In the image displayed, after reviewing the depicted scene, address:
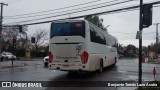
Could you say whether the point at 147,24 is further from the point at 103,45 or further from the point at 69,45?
the point at 103,45

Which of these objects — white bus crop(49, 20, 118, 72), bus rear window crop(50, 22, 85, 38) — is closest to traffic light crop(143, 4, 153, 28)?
white bus crop(49, 20, 118, 72)

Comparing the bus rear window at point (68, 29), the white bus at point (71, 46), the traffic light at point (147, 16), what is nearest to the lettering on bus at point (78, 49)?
the white bus at point (71, 46)

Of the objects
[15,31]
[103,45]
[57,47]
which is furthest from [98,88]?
[15,31]

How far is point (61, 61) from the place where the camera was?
18.1 m

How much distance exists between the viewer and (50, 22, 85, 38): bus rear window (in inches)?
711

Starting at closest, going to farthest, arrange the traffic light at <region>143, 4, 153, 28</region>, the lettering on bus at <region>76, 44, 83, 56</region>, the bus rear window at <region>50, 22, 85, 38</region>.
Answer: the traffic light at <region>143, 4, 153, 28</region>
the lettering on bus at <region>76, 44, 83, 56</region>
the bus rear window at <region>50, 22, 85, 38</region>

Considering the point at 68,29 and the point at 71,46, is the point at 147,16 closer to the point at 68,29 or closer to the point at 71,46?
the point at 71,46

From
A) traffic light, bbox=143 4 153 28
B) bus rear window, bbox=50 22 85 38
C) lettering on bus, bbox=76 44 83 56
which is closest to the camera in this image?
traffic light, bbox=143 4 153 28

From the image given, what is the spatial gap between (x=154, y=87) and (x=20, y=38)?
82.5 m

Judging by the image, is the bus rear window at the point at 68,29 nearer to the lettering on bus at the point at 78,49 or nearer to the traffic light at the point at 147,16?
the lettering on bus at the point at 78,49

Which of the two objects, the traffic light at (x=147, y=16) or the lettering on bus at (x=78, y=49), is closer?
the traffic light at (x=147, y=16)

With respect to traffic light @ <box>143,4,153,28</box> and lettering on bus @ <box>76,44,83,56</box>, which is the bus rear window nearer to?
lettering on bus @ <box>76,44,83,56</box>

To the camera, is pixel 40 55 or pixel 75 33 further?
pixel 40 55

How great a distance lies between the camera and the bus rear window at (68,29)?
711 inches
